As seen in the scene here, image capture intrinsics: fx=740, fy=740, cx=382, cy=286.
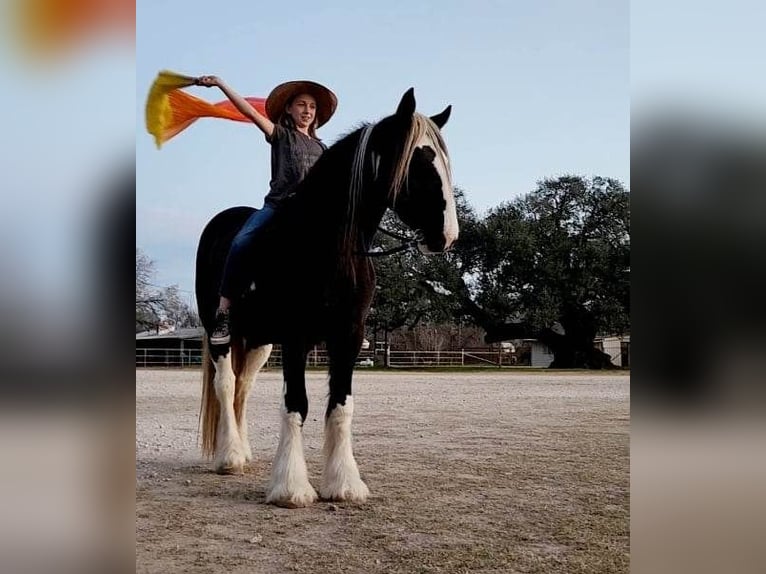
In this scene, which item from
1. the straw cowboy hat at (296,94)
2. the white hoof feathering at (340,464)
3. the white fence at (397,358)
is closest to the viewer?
the white hoof feathering at (340,464)

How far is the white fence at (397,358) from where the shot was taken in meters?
4.48

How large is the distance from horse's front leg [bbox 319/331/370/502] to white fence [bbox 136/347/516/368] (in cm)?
39

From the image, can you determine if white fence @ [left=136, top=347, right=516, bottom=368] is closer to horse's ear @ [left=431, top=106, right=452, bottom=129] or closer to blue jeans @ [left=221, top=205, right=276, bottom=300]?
blue jeans @ [left=221, top=205, right=276, bottom=300]

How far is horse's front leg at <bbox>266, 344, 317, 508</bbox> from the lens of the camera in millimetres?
3730

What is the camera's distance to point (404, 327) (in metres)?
4.81

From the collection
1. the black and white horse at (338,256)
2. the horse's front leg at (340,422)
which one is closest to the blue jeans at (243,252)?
the black and white horse at (338,256)

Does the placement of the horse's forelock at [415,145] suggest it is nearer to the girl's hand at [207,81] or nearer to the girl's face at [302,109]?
the girl's face at [302,109]

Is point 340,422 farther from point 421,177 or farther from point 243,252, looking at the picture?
point 421,177

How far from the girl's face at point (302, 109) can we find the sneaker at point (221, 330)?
3.82 feet

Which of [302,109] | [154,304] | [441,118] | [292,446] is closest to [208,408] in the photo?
[154,304]
